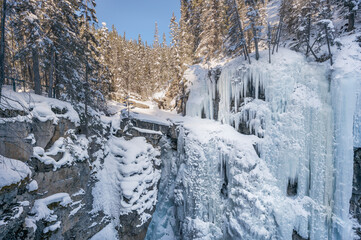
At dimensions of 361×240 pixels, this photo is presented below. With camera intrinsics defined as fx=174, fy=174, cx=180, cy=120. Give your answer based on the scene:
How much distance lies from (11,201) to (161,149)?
9015 millimetres

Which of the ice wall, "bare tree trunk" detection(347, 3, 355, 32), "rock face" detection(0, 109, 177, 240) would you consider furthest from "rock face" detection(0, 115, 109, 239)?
"bare tree trunk" detection(347, 3, 355, 32)

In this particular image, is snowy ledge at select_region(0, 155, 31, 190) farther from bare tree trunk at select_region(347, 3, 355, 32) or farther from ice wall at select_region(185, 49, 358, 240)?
bare tree trunk at select_region(347, 3, 355, 32)

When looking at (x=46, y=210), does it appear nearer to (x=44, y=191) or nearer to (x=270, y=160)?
(x=44, y=191)

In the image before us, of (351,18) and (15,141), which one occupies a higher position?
(351,18)

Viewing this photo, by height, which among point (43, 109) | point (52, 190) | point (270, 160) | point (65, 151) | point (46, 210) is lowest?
point (46, 210)

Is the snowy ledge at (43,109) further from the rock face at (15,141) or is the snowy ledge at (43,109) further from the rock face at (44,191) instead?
the rock face at (15,141)

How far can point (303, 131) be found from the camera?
9.40m

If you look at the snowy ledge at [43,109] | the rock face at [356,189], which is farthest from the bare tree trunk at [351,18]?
the snowy ledge at [43,109]

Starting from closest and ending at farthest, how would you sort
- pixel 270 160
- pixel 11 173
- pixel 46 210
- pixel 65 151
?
pixel 11 173
pixel 46 210
pixel 65 151
pixel 270 160

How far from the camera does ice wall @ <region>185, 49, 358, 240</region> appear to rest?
8.44m

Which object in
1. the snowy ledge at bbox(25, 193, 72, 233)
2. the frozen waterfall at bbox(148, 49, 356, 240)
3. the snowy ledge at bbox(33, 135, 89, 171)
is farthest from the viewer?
the frozen waterfall at bbox(148, 49, 356, 240)

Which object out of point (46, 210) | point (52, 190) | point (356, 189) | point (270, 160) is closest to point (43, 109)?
point (52, 190)

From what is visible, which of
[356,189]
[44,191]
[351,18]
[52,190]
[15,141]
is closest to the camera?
[15,141]

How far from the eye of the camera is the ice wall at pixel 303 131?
8438mm
